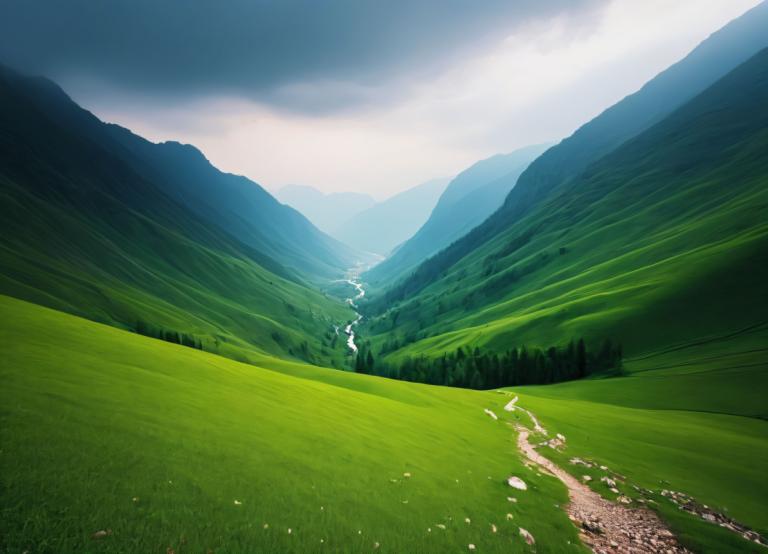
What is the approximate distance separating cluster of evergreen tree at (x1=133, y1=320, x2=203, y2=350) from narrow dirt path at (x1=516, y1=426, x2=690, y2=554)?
401ft

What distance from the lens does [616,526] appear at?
2162 cm

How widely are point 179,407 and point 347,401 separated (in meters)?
20.5

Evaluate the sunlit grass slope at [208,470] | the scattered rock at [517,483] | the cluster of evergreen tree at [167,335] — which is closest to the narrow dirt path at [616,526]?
the sunlit grass slope at [208,470]

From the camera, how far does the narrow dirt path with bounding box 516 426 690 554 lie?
19.1 m

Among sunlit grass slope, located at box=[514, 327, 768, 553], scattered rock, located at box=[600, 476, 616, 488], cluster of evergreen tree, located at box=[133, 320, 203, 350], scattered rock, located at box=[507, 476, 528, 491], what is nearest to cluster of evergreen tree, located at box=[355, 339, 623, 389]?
sunlit grass slope, located at box=[514, 327, 768, 553]

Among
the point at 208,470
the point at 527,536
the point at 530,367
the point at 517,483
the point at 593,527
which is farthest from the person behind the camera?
the point at 530,367

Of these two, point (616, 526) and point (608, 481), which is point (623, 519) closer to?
point (616, 526)

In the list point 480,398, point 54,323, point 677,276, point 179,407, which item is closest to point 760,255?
point 677,276

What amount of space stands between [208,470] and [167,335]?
407ft

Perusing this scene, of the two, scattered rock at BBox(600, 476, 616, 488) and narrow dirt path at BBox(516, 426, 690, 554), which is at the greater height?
scattered rock at BBox(600, 476, 616, 488)

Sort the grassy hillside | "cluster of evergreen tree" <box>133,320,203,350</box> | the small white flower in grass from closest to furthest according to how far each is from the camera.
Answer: the grassy hillside < the small white flower in grass < "cluster of evergreen tree" <box>133,320,203,350</box>

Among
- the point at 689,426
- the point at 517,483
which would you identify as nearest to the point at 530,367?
the point at 689,426

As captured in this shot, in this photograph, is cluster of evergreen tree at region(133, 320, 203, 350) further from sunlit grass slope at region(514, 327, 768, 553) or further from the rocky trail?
the rocky trail

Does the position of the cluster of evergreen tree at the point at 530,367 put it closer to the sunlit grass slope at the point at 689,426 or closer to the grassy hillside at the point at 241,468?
the sunlit grass slope at the point at 689,426
